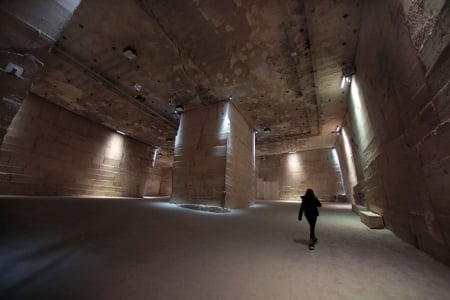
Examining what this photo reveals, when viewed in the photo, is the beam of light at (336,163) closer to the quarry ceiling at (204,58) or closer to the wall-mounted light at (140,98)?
Answer: the quarry ceiling at (204,58)

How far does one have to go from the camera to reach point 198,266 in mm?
1867

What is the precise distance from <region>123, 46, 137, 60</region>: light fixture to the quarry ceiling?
0.04 metres

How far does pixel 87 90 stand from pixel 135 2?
5455 millimetres

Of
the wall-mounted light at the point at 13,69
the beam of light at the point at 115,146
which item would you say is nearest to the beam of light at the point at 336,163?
the wall-mounted light at the point at 13,69

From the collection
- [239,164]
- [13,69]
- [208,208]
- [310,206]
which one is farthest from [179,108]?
[310,206]

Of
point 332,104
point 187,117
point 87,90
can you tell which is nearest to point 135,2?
point 187,117

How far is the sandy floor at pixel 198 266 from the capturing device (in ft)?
4.66

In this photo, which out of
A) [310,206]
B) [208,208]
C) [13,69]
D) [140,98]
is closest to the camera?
[13,69]

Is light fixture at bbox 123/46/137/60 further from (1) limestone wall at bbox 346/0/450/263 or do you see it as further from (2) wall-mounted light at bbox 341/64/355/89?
(2) wall-mounted light at bbox 341/64/355/89

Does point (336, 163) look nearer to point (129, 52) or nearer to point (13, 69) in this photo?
point (129, 52)

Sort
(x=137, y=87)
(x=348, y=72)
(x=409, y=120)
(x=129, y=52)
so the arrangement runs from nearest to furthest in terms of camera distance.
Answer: (x=409, y=120)
(x=129, y=52)
(x=348, y=72)
(x=137, y=87)

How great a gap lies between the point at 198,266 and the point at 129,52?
250 inches

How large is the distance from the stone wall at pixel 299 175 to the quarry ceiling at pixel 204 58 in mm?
6484

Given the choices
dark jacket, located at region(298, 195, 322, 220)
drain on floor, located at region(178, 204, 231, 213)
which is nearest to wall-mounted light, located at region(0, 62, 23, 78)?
dark jacket, located at region(298, 195, 322, 220)
